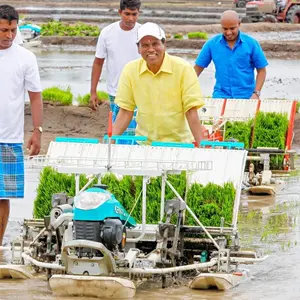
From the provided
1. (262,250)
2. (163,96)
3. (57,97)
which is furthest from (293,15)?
(163,96)

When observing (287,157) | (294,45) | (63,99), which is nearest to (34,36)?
(294,45)

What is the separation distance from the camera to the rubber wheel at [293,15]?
161 ft

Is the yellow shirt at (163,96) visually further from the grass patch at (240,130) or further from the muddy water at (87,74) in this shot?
the muddy water at (87,74)

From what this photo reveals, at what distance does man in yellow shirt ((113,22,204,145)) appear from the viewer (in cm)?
862

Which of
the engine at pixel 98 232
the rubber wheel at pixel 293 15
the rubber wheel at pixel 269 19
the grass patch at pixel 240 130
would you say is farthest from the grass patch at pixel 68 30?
the engine at pixel 98 232

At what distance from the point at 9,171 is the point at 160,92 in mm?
1306

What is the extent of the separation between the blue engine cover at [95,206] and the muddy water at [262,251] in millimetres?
603

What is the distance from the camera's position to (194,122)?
8727 mm

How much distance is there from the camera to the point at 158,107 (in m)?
8.78

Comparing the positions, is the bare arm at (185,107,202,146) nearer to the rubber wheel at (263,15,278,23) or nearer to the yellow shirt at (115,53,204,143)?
the yellow shirt at (115,53,204,143)

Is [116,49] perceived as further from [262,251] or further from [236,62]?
[262,251]

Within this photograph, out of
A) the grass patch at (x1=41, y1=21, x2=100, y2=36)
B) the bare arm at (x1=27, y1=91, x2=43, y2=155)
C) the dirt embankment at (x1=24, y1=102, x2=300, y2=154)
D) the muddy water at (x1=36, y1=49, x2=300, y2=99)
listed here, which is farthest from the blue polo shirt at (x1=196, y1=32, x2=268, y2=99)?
the grass patch at (x1=41, y1=21, x2=100, y2=36)

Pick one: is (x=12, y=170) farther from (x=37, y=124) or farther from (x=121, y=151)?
(x=121, y=151)

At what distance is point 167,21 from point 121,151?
130 feet
